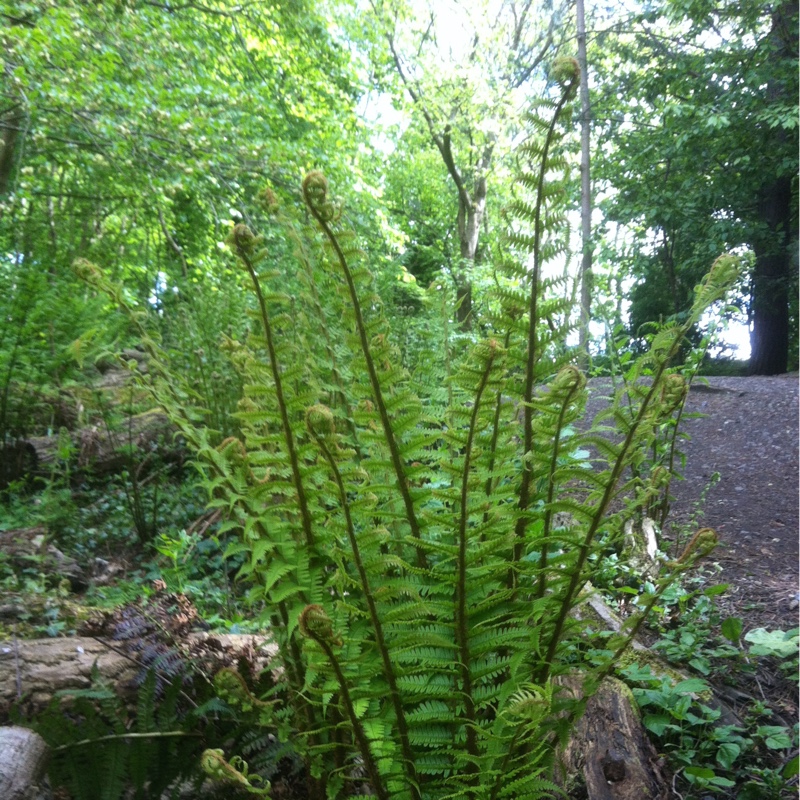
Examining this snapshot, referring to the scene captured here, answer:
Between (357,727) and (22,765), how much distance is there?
19.6 inches

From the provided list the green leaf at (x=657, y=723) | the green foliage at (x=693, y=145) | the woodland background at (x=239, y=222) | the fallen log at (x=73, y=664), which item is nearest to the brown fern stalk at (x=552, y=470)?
the woodland background at (x=239, y=222)

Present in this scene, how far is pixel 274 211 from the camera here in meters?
0.83

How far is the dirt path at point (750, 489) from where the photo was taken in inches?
81.8

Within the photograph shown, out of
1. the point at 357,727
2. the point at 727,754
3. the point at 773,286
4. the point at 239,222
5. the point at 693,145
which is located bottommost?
the point at 727,754

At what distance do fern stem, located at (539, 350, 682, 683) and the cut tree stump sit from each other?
26.6 inches

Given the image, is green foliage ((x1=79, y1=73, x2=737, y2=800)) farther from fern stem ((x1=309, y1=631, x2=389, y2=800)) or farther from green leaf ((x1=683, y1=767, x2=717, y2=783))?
green leaf ((x1=683, y1=767, x2=717, y2=783))

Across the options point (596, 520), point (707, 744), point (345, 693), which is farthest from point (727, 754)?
point (345, 693)

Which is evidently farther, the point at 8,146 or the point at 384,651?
the point at 8,146

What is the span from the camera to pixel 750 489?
2.99 meters

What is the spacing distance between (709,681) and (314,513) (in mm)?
1219

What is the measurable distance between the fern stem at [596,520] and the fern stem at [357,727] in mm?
210

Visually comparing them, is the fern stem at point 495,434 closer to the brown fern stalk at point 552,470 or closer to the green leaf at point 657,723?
the brown fern stalk at point 552,470

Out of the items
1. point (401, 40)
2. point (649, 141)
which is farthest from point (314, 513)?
point (401, 40)

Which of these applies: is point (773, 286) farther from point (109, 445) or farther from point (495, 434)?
point (495, 434)
